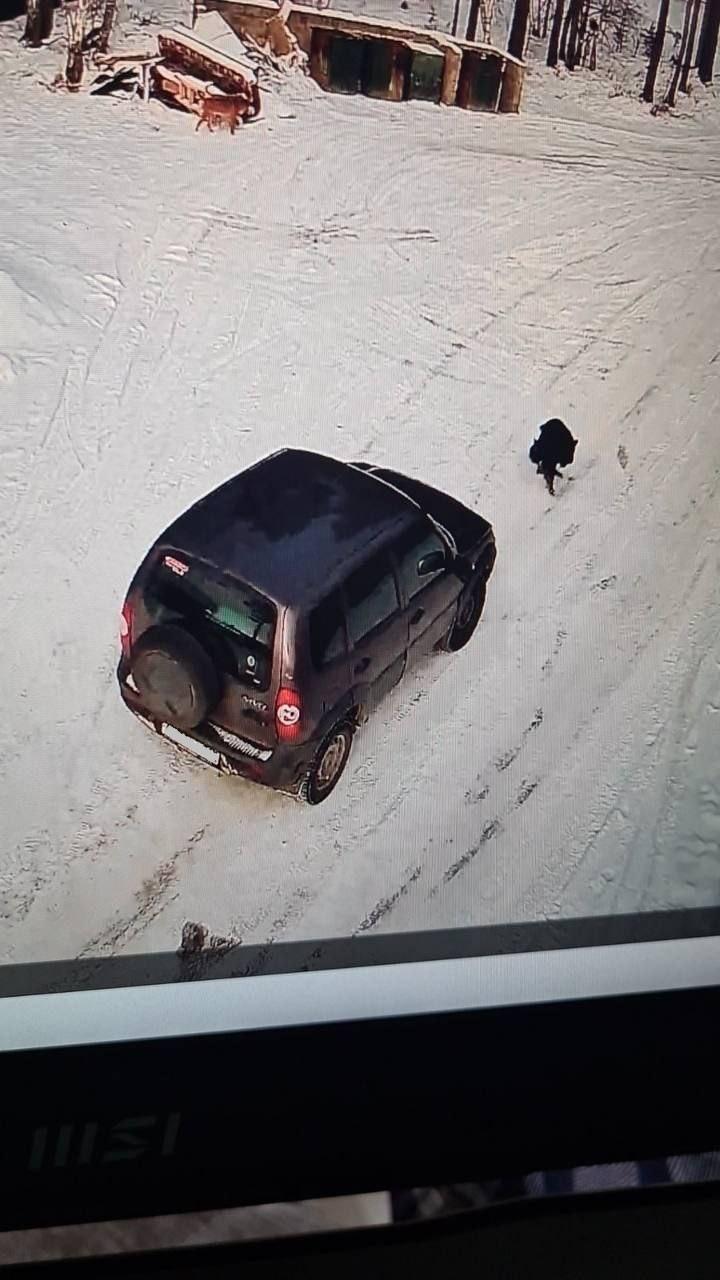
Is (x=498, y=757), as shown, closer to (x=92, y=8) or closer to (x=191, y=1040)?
(x=191, y=1040)

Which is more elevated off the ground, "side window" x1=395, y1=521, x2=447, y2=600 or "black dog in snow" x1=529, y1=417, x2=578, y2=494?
"black dog in snow" x1=529, y1=417, x2=578, y2=494

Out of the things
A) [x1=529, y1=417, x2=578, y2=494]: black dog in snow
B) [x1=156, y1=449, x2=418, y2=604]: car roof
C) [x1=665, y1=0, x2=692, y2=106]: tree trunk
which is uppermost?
[x1=665, y1=0, x2=692, y2=106]: tree trunk

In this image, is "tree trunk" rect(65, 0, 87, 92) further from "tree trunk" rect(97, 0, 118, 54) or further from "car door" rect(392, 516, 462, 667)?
"car door" rect(392, 516, 462, 667)

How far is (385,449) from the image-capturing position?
55cm

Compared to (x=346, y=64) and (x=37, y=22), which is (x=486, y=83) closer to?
(x=346, y=64)

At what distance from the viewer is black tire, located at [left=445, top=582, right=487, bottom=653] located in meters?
0.58

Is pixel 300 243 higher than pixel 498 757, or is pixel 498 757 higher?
pixel 300 243

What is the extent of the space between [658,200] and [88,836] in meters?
0.45

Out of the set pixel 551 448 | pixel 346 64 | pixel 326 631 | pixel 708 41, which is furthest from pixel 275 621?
pixel 708 41

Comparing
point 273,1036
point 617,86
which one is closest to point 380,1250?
point 273,1036

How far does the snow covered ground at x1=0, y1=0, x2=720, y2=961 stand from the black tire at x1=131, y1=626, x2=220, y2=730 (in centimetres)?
2

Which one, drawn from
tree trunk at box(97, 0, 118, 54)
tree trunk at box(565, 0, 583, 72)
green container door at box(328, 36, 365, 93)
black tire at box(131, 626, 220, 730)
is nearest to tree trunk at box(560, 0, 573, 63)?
tree trunk at box(565, 0, 583, 72)

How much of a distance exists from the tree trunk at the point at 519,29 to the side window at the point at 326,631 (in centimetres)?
30

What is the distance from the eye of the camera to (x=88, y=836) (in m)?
0.52
